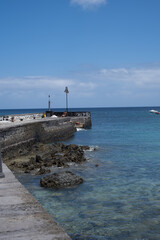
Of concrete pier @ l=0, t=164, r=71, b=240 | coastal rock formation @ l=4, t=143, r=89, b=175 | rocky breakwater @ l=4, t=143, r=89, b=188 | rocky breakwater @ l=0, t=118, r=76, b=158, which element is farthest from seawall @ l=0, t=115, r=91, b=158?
concrete pier @ l=0, t=164, r=71, b=240

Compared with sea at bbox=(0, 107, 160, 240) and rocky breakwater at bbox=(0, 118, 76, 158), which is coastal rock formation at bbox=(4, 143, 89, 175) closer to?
rocky breakwater at bbox=(0, 118, 76, 158)

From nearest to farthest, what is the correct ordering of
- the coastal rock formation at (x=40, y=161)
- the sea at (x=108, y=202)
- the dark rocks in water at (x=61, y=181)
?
the sea at (x=108, y=202)
the dark rocks in water at (x=61, y=181)
the coastal rock formation at (x=40, y=161)

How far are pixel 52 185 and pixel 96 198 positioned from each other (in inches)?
70.5

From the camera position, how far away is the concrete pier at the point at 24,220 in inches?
145

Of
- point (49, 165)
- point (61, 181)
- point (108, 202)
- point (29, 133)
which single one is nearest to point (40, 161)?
point (49, 165)

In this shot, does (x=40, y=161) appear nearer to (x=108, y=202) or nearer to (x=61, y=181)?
(x=61, y=181)

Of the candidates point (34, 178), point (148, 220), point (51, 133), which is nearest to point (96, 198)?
point (148, 220)

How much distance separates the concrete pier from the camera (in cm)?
369

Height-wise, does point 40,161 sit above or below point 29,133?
below

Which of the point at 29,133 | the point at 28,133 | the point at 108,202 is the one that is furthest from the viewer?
the point at 29,133

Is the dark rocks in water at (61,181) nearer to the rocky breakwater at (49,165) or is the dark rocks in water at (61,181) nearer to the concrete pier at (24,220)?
the rocky breakwater at (49,165)

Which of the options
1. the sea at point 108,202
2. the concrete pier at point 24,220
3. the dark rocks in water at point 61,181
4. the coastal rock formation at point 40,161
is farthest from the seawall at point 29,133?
the concrete pier at point 24,220

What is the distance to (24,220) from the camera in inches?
165

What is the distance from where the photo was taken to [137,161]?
1555 cm
